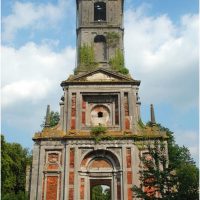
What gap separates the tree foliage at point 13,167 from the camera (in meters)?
33.4

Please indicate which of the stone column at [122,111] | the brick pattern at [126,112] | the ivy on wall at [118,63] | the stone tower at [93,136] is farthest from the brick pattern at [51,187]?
the ivy on wall at [118,63]

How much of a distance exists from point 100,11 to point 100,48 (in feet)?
13.1

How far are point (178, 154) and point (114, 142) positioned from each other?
522 inches

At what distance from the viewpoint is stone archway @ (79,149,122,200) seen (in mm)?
23078

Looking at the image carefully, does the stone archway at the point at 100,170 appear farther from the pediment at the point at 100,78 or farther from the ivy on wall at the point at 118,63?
the ivy on wall at the point at 118,63

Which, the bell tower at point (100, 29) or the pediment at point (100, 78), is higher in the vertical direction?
the bell tower at point (100, 29)

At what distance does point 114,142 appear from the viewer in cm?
2386

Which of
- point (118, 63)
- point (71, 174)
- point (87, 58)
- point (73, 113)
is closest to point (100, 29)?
point (87, 58)

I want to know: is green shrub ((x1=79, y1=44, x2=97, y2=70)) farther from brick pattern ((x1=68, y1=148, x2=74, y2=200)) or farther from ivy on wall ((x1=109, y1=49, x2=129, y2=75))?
brick pattern ((x1=68, y1=148, x2=74, y2=200))

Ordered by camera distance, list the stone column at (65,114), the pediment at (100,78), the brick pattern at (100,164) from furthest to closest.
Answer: the pediment at (100,78) < the stone column at (65,114) < the brick pattern at (100,164)

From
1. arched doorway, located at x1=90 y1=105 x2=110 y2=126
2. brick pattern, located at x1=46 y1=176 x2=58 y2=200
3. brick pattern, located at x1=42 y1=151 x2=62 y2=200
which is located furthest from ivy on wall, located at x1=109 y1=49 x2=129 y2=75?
brick pattern, located at x1=46 y1=176 x2=58 y2=200

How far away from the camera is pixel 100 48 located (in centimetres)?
2889

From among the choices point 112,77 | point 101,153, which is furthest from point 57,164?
point 112,77

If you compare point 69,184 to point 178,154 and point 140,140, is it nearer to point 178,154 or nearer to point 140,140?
point 140,140
